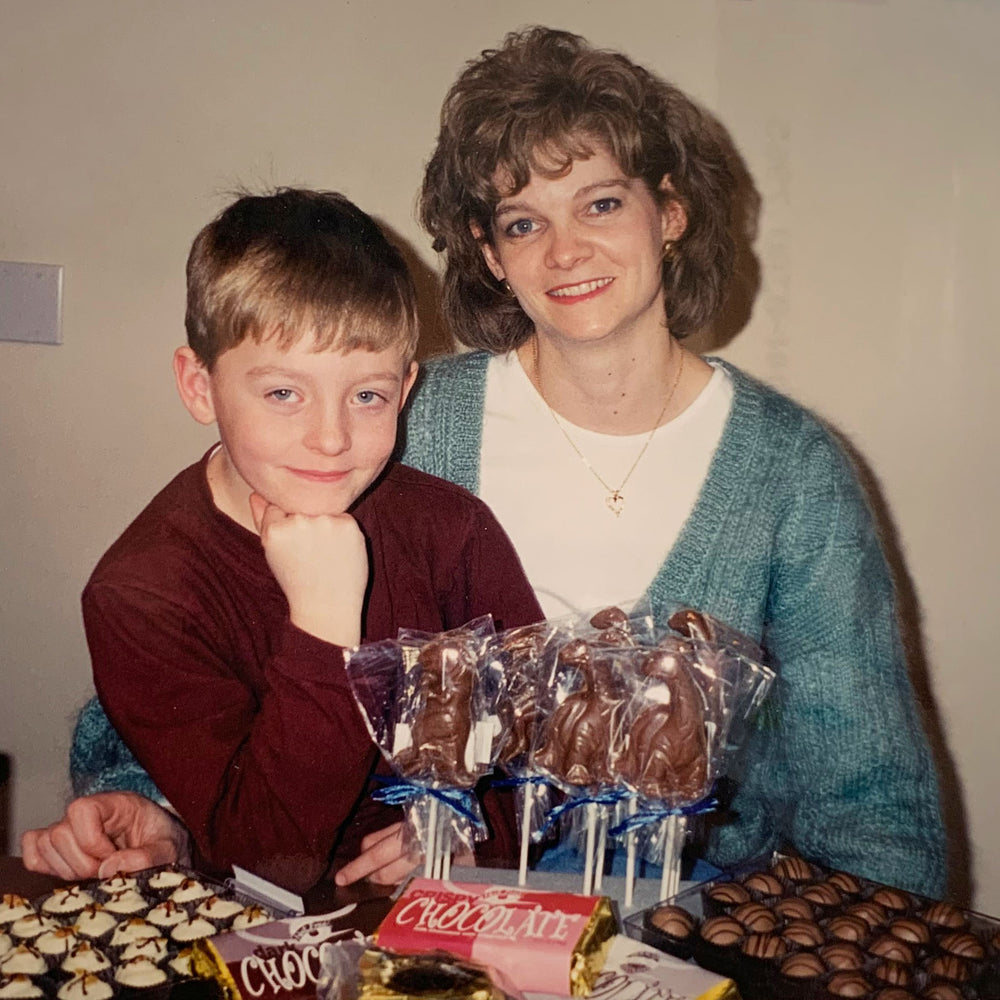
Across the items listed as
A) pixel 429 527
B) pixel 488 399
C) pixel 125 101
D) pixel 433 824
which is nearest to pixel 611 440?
pixel 488 399

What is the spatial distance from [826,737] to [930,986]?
1.65ft

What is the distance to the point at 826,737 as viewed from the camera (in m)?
1.54

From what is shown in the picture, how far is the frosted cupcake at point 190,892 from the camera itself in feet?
3.95

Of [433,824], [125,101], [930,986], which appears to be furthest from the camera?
[125,101]

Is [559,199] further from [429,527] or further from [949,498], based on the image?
[949,498]

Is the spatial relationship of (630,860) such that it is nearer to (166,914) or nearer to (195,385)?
(166,914)

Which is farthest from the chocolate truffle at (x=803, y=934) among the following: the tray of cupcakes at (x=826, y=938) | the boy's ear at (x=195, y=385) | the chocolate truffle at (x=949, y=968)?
the boy's ear at (x=195, y=385)

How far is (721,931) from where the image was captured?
110 cm

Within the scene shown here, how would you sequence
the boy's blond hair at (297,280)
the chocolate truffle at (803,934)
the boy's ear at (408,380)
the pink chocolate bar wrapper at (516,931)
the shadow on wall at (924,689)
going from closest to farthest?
the pink chocolate bar wrapper at (516,931)
the chocolate truffle at (803,934)
the boy's blond hair at (297,280)
the boy's ear at (408,380)
the shadow on wall at (924,689)

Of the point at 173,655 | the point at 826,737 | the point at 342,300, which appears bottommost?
the point at 826,737

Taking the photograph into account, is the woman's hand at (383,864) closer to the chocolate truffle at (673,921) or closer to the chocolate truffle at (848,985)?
the chocolate truffle at (673,921)

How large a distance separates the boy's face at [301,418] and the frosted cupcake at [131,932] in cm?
48

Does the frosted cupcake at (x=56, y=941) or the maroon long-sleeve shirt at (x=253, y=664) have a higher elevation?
the maroon long-sleeve shirt at (x=253, y=664)

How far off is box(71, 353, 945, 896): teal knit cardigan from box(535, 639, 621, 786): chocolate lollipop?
342 millimetres
